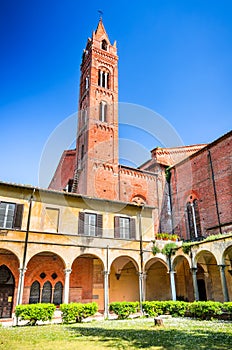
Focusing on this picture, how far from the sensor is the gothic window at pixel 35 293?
1753 centimetres

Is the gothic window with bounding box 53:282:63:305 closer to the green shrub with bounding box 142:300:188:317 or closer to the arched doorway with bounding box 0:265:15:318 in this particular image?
the arched doorway with bounding box 0:265:15:318

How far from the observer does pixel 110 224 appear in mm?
19172

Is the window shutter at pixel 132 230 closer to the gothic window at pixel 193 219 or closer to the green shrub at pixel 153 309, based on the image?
the green shrub at pixel 153 309

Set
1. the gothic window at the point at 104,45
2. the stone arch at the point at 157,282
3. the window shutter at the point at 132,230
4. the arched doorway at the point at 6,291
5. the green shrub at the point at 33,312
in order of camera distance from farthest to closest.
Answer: the gothic window at the point at 104,45
the stone arch at the point at 157,282
the window shutter at the point at 132,230
the arched doorway at the point at 6,291
the green shrub at the point at 33,312

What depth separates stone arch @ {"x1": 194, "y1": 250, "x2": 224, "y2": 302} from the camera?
64.7 ft

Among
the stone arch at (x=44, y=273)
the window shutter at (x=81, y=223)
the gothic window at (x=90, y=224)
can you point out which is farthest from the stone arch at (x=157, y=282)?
the stone arch at (x=44, y=273)

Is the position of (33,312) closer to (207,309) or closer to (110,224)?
(110,224)

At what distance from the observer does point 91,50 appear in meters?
32.8

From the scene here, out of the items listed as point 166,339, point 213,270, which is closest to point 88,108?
point 213,270

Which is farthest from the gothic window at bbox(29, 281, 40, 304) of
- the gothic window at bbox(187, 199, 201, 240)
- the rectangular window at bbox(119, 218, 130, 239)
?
the gothic window at bbox(187, 199, 201, 240)

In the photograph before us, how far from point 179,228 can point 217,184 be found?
643 centimetres

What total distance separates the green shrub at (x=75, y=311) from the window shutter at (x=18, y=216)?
5.21 m

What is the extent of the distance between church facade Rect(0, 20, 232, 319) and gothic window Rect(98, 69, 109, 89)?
0.18 metres

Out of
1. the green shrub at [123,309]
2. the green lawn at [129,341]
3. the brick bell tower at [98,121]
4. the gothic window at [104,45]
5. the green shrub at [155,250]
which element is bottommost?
the green lawn at [129,341]
